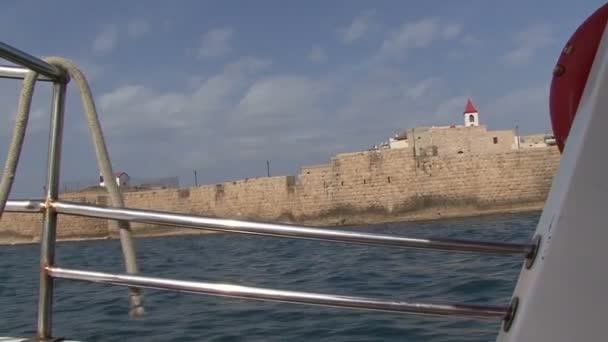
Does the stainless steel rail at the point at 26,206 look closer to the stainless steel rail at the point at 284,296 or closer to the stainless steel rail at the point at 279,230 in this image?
the stainless steel rail at the point at 279,230

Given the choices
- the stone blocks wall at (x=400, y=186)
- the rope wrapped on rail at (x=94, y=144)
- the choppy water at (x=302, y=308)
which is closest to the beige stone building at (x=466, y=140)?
the stone blocks wall at (x=400, y=186)

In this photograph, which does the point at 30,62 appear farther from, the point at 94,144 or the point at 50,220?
the point at 50,220

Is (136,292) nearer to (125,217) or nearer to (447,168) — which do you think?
(125,217)

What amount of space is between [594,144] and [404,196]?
2340 centimetres

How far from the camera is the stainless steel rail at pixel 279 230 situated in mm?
1145

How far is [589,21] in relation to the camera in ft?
3.94

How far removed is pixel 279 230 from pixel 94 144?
0.50m

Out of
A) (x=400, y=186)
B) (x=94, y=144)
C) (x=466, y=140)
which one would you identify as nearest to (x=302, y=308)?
(x=94, y=144)

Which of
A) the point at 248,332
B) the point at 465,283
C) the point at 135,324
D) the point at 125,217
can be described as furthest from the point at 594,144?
the point at 465,283

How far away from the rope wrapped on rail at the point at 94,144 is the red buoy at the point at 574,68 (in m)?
0.92

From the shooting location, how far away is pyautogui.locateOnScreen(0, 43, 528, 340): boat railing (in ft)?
3.76

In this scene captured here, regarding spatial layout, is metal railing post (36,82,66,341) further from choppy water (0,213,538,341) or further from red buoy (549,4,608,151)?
red buoy (549,4,608,151)

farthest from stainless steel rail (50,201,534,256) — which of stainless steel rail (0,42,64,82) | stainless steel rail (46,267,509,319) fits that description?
stainless steel rail (0,42,64,82)

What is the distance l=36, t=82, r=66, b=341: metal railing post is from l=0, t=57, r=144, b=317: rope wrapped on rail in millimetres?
46
